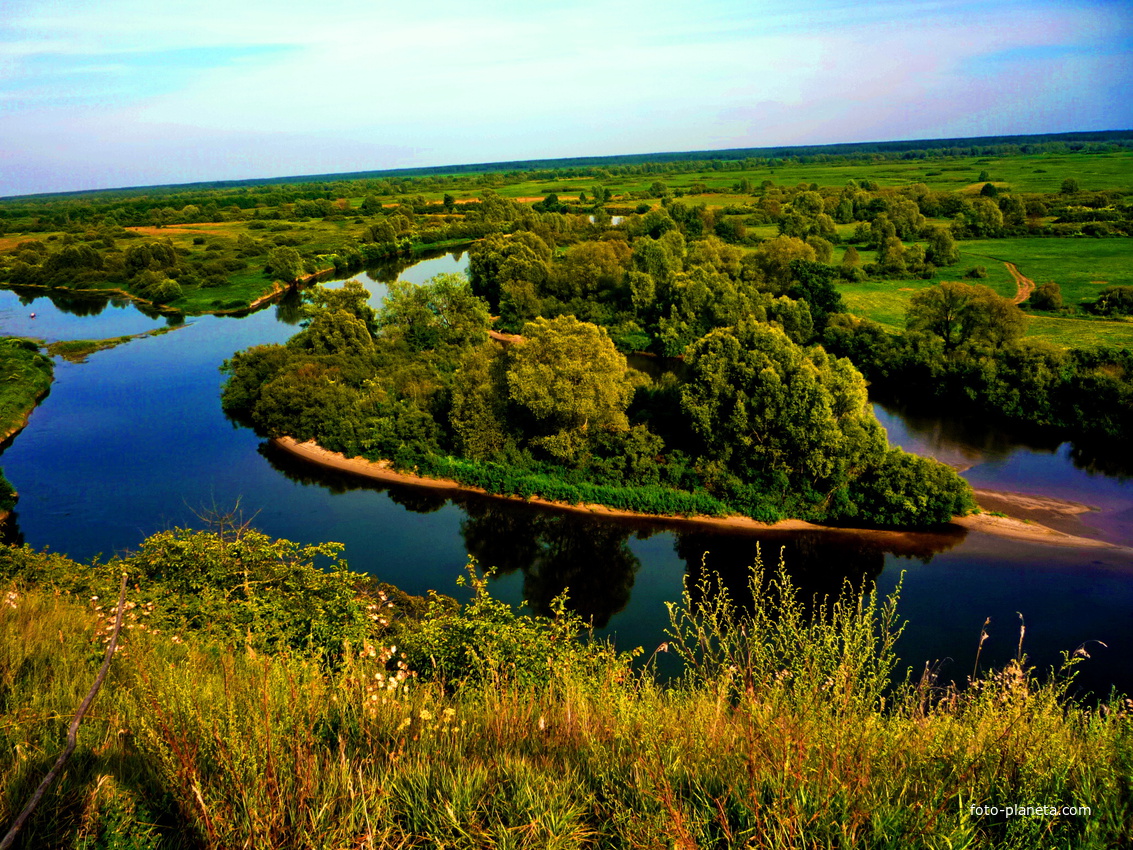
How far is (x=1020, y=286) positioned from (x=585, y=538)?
4519 centimetres

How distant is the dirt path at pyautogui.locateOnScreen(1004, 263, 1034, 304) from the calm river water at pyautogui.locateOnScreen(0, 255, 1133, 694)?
22.8m

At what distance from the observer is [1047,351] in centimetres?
2933

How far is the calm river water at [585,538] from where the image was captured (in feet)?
55.3

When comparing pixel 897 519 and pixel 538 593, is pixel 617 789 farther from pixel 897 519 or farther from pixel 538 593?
pixel 897 519

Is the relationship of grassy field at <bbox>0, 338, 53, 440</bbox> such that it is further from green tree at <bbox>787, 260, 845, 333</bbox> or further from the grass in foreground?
green tree at <bbox>787, 260, 845, 333</bbox>

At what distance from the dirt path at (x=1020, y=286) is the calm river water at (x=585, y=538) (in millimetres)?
22766

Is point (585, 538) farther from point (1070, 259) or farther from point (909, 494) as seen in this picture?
point (1070, 259)

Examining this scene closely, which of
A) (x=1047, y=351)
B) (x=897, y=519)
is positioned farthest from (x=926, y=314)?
(x=897, y=519)

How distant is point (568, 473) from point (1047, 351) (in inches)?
904

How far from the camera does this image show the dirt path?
4544 centimetres

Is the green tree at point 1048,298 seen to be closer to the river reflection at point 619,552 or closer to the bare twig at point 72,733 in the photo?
the river reflection at point 619,552

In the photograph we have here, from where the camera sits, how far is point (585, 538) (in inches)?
845

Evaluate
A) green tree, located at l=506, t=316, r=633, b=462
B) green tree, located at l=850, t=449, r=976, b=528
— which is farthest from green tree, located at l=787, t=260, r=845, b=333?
green tree, located at l=506, t=316, r=633, b=462

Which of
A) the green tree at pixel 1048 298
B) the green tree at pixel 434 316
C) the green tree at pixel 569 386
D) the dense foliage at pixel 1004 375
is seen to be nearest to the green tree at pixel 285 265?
the green tree at pixel 434 316
